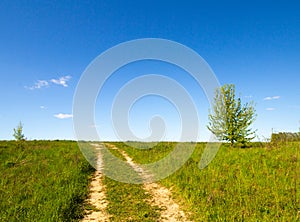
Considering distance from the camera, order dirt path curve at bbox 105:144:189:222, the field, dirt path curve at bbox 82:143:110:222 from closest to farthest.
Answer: the field
dirt path curve at bbox 105:144:189:222
dirt path curve at bbox 82:143:110:222

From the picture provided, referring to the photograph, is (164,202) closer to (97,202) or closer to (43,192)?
(97,202)

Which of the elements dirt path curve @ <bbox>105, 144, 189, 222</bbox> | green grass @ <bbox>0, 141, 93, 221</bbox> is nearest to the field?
green grass @ <bbox>0, 141, 93, 221</bbox>

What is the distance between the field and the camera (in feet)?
22.7

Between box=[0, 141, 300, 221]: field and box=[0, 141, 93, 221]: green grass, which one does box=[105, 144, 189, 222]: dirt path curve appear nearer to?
box=[0, 141, 300, 221]: field

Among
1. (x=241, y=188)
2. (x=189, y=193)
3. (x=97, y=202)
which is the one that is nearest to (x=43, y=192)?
(x=97, y=202)

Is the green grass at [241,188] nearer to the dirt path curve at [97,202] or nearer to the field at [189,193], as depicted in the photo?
the field at [189,193]

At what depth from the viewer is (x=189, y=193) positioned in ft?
27.9

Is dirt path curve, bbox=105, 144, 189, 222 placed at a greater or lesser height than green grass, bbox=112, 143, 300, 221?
lesser

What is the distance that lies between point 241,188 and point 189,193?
186 cm

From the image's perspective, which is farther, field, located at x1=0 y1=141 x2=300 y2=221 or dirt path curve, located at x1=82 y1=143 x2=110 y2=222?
dirt path curve, located at x1=82 y1=143 x2=110 y2=222

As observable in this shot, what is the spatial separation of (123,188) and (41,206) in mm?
3603

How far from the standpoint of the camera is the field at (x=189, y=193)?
22.7 feet

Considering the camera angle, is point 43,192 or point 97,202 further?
point 43,192

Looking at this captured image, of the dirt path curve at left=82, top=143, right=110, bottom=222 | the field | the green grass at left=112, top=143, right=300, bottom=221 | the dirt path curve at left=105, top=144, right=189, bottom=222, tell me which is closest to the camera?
the green grass at left=112, top=143, right=300, bottom=221
